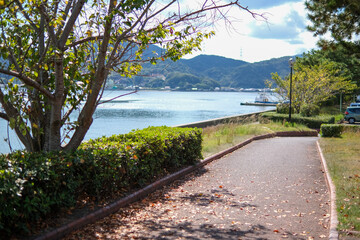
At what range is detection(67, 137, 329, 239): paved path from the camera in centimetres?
564

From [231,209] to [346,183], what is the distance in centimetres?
315

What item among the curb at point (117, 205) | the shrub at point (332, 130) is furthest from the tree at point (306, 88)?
the curb at point (117, 205)

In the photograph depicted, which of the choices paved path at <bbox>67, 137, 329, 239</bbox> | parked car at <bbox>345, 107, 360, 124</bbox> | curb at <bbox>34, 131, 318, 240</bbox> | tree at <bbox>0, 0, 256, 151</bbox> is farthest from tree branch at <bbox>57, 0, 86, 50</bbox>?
parked car at <bbox>345, 107, 360, 124</bbox>

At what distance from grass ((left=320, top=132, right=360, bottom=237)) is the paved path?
0.29 meters

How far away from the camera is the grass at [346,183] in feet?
18.6

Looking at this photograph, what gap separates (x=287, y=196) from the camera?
26.2 ft

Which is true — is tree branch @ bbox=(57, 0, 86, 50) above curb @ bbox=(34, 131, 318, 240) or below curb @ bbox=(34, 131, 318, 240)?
above

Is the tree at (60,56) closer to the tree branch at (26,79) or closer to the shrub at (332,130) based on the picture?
the tree branch at (26,79)

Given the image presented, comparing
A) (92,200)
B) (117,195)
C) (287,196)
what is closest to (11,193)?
(92,200)

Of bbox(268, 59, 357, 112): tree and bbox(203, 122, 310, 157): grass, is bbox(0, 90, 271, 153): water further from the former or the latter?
bbox(268, 59, 357, 112): tree

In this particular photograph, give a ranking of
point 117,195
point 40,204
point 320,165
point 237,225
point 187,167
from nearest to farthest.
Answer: point 40,204, point 237,225, point 117,195, point 187,167, point 320,165

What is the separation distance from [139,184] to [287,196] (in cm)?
316

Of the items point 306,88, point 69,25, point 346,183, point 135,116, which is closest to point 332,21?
point 346,183

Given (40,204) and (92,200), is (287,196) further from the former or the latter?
(40,204)
